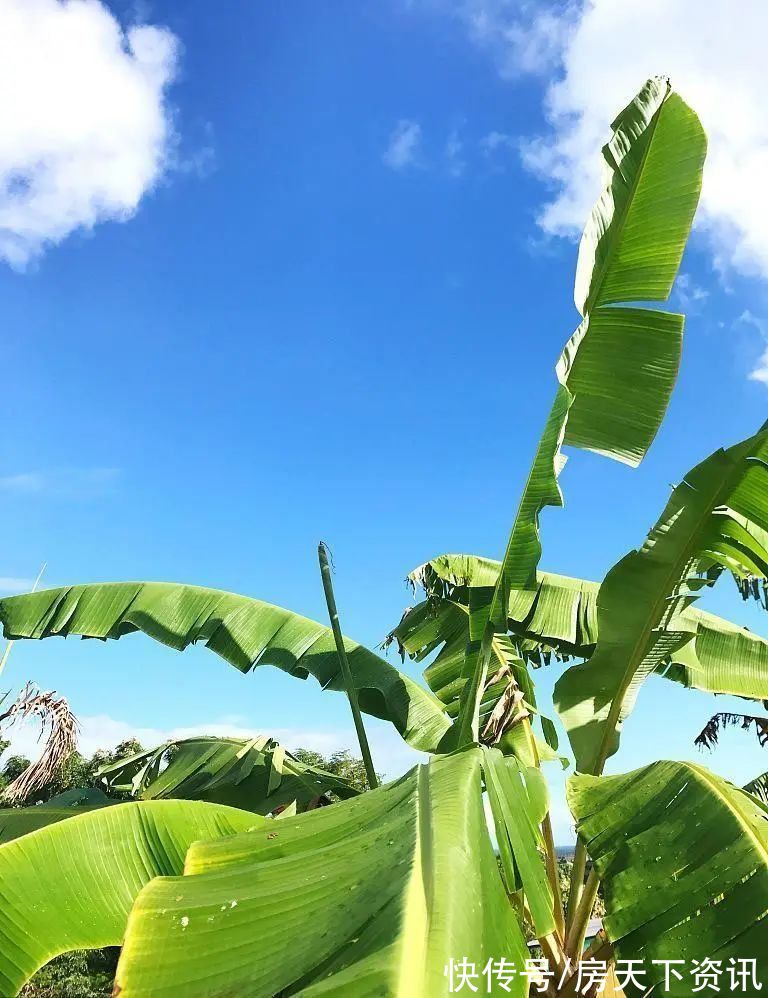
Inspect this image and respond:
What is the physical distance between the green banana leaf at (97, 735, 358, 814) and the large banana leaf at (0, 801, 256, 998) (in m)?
2.08

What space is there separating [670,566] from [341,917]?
7.48ft

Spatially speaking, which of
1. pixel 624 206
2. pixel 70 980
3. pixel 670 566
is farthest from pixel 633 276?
pixel 70 980

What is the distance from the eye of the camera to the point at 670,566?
3031 millimetres

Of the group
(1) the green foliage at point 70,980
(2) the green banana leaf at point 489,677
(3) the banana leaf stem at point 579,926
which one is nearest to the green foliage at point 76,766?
(1) the green foliage at point 70,980

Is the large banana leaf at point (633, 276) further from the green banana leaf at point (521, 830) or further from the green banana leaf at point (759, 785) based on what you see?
the green banana leaf at point (759, 785)

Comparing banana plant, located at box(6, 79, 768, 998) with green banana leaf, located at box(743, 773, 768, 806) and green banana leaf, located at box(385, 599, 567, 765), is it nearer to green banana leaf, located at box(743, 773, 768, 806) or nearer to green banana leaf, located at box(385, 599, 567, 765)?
green banana leaf, located at box(385, 599, 567, 765)

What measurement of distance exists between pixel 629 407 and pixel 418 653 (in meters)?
2.47

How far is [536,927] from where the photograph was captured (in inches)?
57.7

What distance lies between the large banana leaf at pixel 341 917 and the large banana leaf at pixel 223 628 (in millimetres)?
2968

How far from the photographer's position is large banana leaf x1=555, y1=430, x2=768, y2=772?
2963 mm

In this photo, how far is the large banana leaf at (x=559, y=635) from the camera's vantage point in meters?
4.67

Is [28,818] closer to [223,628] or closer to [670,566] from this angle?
[223,628]

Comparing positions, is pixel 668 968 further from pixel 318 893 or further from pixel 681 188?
pixel 681 188

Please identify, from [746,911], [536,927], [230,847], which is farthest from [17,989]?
[746,911]
